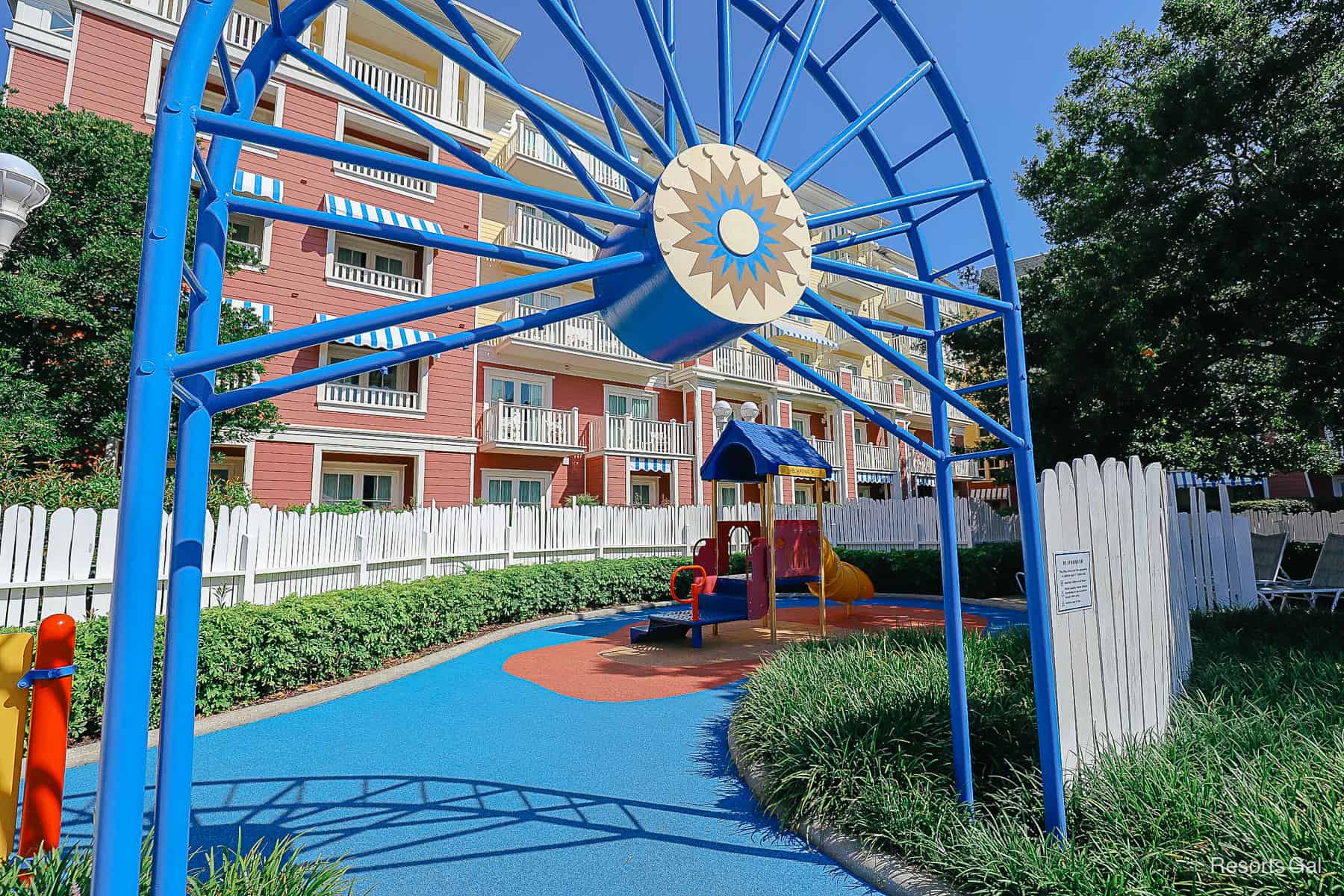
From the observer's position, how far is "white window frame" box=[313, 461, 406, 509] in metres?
17.6

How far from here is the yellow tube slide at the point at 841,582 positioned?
12.2 meters

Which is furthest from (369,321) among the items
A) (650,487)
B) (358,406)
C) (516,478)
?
(650,487)

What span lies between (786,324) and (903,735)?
76.5ft

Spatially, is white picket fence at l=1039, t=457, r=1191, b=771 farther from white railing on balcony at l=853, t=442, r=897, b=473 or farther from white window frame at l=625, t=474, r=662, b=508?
white railing on balcony at l=853, t=442, r=897, b=473

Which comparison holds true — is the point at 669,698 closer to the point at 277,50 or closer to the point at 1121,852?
the point at 1121,852

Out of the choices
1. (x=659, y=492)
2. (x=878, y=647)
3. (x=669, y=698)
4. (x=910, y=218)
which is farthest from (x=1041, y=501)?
(x=659, y=492)

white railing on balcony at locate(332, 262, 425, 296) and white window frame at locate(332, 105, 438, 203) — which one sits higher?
white window frame at locate(332, 105, 438, 203)

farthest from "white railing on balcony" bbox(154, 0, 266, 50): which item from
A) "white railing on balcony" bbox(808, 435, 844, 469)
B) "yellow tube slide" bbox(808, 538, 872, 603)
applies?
"white railing on balcony" bbox(808, 435, 844, 469)

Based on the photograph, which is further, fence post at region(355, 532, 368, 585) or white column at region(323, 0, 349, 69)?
white column at region(323, 0, 349, 69)

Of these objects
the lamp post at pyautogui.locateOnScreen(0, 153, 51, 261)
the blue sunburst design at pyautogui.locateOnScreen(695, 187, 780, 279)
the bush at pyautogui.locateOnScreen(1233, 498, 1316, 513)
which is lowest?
the bush at pyautogui.locateOnScreen(1233, 498, 1316, 513)

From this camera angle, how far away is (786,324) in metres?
26.5

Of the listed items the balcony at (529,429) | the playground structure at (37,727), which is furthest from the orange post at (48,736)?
the balcony at (529,429)

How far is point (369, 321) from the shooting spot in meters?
1.90

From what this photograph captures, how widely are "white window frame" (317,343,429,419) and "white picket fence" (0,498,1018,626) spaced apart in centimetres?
519
